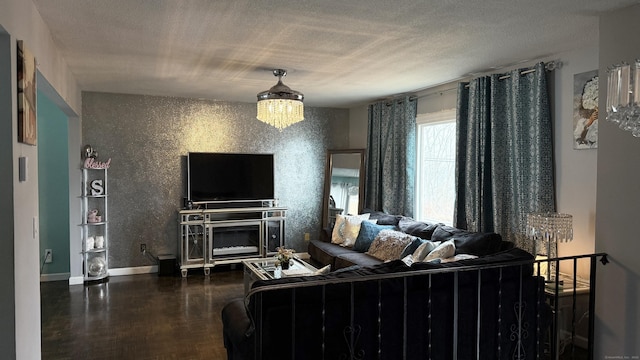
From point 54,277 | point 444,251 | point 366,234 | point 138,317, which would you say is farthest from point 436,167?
point 54,277

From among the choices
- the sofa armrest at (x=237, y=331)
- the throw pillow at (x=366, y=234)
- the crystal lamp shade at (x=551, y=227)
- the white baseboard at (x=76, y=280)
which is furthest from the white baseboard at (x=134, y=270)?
the crystal lamp shade at (x=551, y=227)

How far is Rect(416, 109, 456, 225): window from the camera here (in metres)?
5.29

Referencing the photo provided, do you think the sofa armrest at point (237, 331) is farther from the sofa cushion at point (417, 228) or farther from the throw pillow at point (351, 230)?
the throw pillow at point (351, 230)

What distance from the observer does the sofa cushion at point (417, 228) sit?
4.91m

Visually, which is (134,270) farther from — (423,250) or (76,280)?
(423,250)

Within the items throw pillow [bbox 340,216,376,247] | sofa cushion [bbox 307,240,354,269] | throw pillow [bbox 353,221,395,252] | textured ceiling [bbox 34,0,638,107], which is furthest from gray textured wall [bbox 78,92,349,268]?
throw pillow [bbox 353,221,395,252]

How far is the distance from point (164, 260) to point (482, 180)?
420 centimetres

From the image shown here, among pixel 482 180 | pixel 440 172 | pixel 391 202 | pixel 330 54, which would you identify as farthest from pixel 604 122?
pixel 391 202

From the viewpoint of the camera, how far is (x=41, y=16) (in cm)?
283

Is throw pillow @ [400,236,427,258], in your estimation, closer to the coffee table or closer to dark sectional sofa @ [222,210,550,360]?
the coffee table

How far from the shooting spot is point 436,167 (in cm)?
553

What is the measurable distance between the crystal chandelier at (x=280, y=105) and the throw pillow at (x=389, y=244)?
1.85 metres

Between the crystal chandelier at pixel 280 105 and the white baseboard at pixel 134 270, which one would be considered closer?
the crystal chandelier at pixel 280 105

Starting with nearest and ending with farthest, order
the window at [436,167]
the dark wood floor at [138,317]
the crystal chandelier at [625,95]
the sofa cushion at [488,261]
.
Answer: the crystal chandelier at [625,95] < the sofa cushion at [488,261] < the dark wood floor at [138,317] < the window at [436,167]
